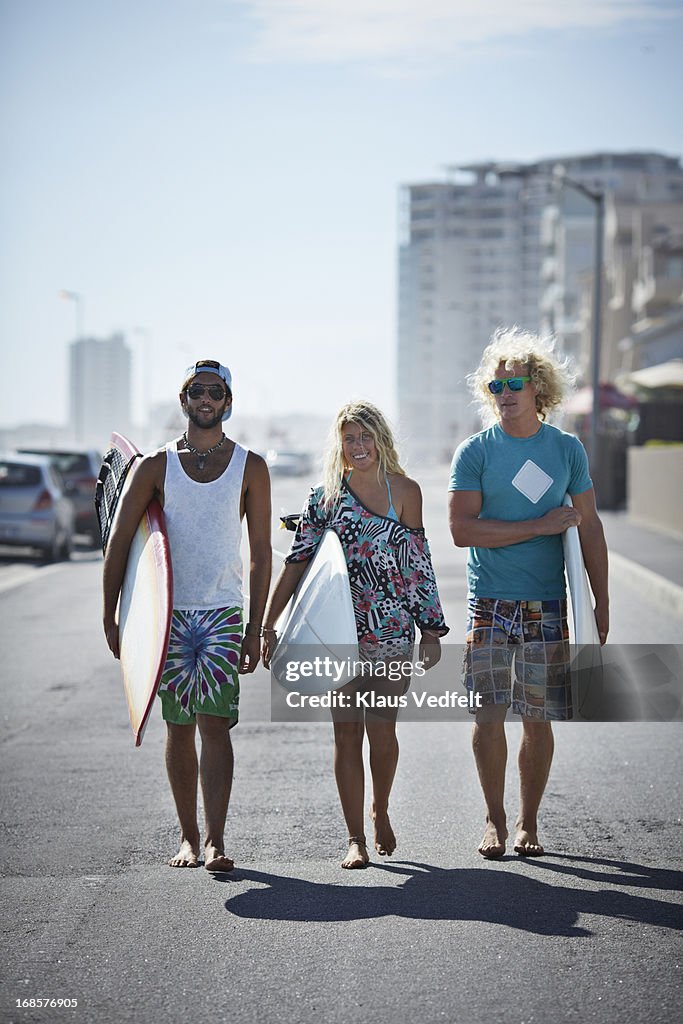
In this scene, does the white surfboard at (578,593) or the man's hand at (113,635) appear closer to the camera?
the white surfboard at (578,593)

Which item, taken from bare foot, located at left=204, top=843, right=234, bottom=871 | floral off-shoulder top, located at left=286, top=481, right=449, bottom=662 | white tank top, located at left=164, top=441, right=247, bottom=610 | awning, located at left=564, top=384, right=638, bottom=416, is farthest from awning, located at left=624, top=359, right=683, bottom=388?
bare foot, located at left=204, top=843, right=234, bottom=871

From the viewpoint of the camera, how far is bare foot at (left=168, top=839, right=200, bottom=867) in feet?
18.6

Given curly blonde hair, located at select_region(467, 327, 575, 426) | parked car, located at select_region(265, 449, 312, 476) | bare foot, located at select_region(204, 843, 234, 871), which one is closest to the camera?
bare foot, located at select_region(204, 843, 234, 871)

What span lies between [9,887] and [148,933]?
845mm

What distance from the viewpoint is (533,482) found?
5.79m

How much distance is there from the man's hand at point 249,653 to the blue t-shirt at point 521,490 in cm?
86

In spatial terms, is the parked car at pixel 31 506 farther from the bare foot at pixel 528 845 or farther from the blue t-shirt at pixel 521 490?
the bare foot at pixel 528 845

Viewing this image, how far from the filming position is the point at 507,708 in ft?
19.4

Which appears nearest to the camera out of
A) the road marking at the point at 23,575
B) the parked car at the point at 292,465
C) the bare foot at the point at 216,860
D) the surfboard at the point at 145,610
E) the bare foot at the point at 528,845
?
the surfboard at the point at 145,610

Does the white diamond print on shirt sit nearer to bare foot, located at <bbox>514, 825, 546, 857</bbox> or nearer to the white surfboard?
the white surfboard

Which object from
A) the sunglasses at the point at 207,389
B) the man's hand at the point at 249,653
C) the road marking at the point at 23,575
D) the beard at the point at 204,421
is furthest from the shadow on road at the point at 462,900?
the road marking at the point at 23,575

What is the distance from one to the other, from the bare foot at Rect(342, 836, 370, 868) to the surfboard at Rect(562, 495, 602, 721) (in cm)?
Result: 97

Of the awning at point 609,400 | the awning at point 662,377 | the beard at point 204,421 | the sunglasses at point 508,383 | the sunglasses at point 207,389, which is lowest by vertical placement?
the beard at point 204,421

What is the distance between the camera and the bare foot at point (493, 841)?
575 cm
